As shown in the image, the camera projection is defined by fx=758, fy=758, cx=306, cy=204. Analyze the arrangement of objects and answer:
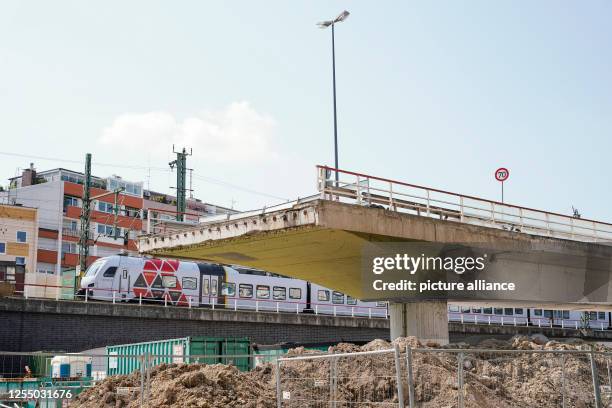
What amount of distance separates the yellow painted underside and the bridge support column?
7.41 ft

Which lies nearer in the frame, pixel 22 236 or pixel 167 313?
pixel 167 313

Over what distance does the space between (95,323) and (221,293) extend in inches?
379

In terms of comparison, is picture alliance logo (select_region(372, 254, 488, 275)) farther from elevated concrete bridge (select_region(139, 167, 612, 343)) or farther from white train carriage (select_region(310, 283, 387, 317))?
white train carriage (select_region(310, 283, 387, 317))

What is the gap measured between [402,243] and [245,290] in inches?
888

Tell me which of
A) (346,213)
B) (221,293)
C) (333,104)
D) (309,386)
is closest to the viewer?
(309,386)

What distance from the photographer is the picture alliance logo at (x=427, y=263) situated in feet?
80.1

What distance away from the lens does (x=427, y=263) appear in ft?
81.1

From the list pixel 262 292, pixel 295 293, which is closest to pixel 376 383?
pixel 262 292

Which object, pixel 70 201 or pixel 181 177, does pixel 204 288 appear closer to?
pixel 181 177

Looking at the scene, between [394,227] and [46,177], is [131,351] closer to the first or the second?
[394,227]

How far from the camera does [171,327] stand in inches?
1480

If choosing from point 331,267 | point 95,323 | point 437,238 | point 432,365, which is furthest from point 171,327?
point 432,365

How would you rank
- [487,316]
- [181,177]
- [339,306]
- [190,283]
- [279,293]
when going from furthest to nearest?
[181,177] < [487,316] < [339,306] < [279,293] < [190,283]

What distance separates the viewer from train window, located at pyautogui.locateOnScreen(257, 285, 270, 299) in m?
45.8
